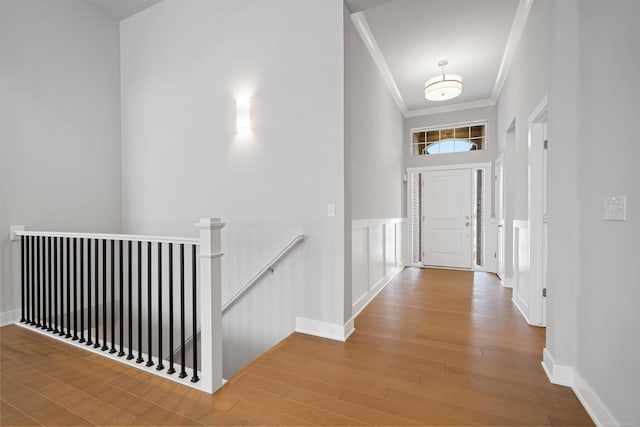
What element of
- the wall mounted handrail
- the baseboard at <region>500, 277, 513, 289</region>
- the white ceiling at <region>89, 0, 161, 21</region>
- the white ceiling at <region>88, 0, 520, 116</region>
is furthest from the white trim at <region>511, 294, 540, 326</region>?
the white ceiling at <region>89, 0, 161, 21</region>

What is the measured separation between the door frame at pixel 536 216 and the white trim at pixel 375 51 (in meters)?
1.93

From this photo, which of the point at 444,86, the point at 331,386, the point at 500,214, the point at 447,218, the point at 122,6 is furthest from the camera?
the point at 447,218

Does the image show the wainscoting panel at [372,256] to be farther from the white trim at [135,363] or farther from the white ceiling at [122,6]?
the white ceiling at [122,6]

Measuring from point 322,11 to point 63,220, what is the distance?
3.50 metres

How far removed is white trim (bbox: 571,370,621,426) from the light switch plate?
918mm

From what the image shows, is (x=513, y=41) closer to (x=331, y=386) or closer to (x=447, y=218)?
(x=447, y=218)

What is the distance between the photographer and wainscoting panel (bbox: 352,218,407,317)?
10.2ft

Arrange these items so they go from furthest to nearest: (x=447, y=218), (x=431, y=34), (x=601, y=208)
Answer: (x=447, y=218), (x=431, y=34), (x=601, y=208)

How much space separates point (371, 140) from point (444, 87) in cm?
121

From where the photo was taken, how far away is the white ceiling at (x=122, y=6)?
349 centimetres

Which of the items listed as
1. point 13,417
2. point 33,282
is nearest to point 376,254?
point 13,417

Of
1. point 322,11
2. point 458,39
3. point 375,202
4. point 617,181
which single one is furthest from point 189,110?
point 617,181

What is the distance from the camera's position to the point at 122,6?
3.57m

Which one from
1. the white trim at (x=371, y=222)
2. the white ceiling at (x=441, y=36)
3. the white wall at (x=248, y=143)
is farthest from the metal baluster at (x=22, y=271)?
the white ceiling at (x=441, y=36)
